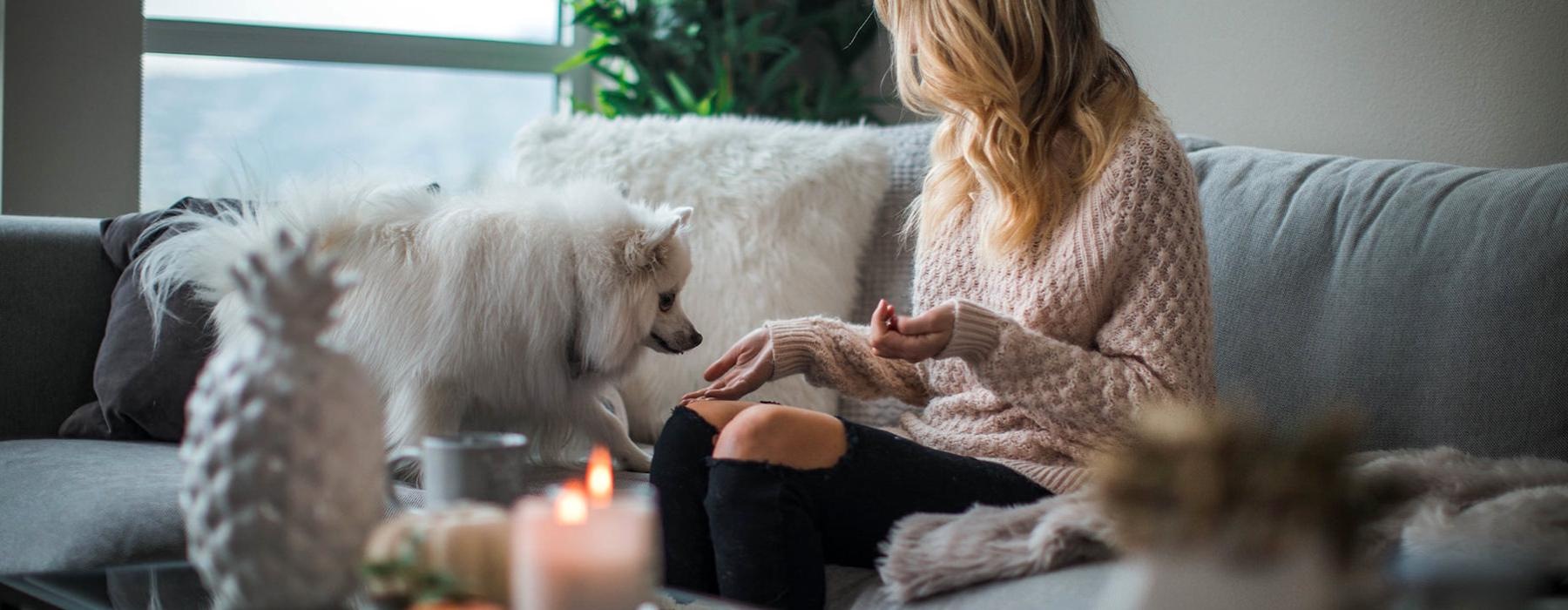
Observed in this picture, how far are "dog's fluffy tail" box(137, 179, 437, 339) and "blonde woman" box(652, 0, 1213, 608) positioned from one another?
1.99 feet

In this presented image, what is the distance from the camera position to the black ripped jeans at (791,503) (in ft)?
4.62

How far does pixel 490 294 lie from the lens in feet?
6.14

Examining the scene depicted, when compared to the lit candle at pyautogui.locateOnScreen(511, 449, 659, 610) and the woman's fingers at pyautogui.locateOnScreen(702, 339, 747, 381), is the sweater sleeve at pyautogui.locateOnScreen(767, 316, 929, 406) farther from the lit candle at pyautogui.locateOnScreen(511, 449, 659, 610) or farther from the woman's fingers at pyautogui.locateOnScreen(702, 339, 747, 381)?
the lit candle at pyautogui.locateOnScreen(511, 449, 659, 610)

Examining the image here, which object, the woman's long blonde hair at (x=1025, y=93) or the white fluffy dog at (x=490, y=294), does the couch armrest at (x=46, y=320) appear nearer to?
the white fluffy dog at (x=490, y=294)

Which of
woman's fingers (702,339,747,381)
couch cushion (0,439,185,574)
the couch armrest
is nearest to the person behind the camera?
couch cushion (0,439,185,574)

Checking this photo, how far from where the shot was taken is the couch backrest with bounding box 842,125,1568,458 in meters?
1.60

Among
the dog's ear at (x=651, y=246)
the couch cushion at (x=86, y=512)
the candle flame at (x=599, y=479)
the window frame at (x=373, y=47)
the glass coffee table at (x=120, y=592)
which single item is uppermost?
the window frame at (x=373, y=47)

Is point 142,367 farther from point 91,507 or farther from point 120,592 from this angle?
point 120,592

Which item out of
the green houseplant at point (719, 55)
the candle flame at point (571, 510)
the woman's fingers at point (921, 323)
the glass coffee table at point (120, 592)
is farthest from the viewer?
the green houseplant at point (719, 55)

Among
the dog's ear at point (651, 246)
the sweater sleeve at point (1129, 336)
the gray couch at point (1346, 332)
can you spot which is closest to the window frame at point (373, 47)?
the gray couch at point (1346, 332)

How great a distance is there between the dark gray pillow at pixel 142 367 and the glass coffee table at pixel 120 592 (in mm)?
1003

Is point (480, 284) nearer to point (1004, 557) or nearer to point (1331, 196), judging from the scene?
point (1004, 557)

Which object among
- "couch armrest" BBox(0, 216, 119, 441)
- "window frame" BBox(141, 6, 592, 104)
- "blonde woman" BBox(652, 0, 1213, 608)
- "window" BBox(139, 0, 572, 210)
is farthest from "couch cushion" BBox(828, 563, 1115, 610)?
"window frame" BBox(141, 6, 592, 104)

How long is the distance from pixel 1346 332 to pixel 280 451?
1.44 metres
